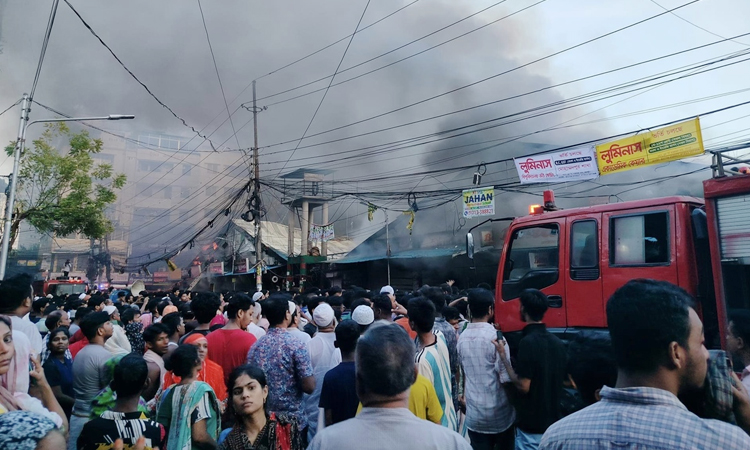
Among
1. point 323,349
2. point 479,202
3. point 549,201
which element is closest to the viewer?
point 323,349

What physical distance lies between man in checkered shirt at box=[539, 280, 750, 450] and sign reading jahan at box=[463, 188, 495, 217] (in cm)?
1292

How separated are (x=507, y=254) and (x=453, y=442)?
4812mm

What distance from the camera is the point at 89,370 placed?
371 cm

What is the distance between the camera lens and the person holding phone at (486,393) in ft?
11.8

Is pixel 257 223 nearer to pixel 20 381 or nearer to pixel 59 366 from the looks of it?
pixel 59 366

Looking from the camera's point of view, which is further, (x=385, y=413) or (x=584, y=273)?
(x=584, y=273)

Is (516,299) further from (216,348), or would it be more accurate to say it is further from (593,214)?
(216,348)

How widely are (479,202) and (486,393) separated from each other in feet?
37.0

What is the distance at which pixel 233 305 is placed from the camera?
4.15 meters

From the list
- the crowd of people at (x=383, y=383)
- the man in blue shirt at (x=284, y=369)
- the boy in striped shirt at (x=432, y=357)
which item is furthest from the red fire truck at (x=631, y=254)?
the man in blue shirt at (x=284, y=369)

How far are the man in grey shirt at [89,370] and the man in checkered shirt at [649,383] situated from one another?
3.49 meters

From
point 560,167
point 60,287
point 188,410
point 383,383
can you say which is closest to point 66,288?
point 60,287

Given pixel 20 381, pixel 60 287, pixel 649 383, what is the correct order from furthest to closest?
1. pixel 60 287
2. pixel 20 381
3. pixel 649 383

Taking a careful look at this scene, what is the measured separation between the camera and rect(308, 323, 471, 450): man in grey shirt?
1.55m
